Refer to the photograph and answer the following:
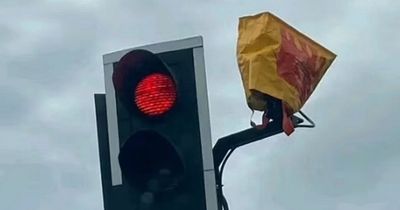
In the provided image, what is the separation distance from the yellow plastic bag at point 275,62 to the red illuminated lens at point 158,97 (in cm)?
36

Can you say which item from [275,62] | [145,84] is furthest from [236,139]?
[145,84]

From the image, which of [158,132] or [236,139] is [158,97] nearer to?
[158,132]

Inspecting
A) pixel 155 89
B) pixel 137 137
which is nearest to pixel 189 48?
pixel 155 89

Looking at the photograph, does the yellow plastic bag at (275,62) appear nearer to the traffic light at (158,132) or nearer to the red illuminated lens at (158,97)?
the traffic light at (158,132)

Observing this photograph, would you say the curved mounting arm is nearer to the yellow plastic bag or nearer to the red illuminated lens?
the yellow plastic bag

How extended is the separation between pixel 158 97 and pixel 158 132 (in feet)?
0.62

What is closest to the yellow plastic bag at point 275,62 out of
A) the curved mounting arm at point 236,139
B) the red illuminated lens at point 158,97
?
the curved mounting arm at point 236,139

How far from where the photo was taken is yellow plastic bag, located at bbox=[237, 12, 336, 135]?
4.00 metres

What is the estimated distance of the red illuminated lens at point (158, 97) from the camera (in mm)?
3924

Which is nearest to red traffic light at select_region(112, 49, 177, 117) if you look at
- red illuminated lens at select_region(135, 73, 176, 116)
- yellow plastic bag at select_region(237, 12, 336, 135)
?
red illuminated lens at select_region(135, 73, 176, 116)

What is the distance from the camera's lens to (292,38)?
169 inches

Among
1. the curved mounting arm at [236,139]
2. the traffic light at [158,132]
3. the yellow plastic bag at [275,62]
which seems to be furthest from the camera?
the curved mounting arm at [236,139]

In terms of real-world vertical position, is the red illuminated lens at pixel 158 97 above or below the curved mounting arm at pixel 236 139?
above

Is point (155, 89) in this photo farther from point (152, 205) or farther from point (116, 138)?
point (152, 205)
